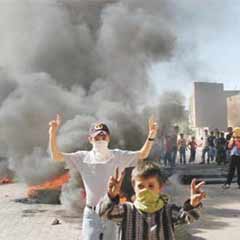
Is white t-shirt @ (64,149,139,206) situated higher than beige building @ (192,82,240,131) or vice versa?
beige building @ (192,82,240,131)

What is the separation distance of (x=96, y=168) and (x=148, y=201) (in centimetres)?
116

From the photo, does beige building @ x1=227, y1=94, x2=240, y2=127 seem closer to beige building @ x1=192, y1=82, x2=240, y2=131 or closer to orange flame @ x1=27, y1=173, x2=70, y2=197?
beige building @ x1=192, y1=82, x2=240, y2=131

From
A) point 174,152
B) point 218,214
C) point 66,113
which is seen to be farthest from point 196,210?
point 174,152

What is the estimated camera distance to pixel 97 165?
11.8ft

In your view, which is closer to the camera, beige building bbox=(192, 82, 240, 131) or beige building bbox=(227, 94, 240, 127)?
beige building bbox=(192, 82, 240, 131)

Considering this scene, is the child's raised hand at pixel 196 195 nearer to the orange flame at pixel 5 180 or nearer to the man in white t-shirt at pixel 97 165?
the man in white t-shirt at pixel 97 165

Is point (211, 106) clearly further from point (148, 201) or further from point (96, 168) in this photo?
point (148, 201)

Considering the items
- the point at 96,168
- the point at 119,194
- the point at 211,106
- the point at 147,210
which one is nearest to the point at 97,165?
the point at 96,168

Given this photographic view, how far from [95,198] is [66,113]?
10.7 m

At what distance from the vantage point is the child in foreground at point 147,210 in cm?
249

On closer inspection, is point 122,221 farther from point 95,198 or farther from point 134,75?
point 134,75

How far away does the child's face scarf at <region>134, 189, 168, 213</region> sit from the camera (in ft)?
8.15

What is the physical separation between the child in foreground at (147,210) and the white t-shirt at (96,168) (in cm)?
98

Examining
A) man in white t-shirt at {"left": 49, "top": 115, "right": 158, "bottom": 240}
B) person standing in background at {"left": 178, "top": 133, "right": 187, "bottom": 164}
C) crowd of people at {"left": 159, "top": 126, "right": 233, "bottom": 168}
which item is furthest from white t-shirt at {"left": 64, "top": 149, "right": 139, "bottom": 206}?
person standing in background at {"left": 178, "top": 133, "right": 187, "bottom": 164}
